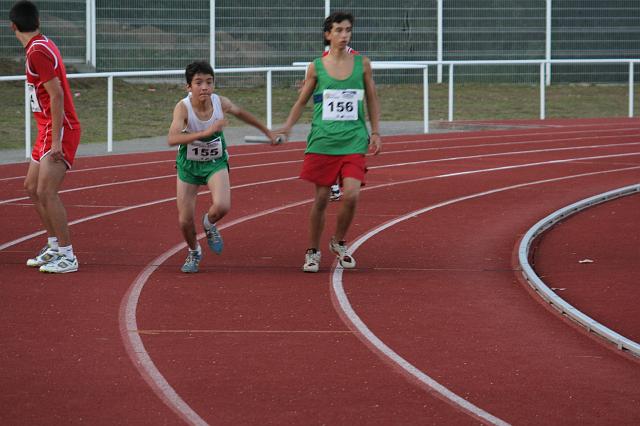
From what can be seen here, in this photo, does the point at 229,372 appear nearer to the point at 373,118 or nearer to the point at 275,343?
the point at 275,343

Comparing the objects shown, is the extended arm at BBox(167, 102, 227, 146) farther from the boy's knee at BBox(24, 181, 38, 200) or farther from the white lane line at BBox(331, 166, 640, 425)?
the white lane line at BBox(331, 166, 640, 425)

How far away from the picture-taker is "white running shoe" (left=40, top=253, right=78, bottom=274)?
32.4 ft

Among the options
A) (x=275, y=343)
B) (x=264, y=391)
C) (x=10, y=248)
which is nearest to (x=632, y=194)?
(x=10, y=248)

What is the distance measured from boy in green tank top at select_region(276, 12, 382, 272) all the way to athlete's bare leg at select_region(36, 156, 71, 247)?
1556 millimetres

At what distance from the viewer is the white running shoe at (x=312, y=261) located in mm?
10008

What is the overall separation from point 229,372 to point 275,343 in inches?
28.5

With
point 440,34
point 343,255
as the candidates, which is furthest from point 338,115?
point 440,34

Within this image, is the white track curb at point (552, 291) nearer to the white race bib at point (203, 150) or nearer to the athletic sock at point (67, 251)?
the white race bib at point (203, 150)

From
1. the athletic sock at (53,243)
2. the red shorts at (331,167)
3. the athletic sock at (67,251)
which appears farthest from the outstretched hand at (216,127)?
the athletic sock at (53,243)

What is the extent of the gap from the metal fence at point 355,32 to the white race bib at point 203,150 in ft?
72.7

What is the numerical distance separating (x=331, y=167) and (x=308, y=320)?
1.86 meters

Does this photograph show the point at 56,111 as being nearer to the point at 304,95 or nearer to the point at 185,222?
the point at 185,222

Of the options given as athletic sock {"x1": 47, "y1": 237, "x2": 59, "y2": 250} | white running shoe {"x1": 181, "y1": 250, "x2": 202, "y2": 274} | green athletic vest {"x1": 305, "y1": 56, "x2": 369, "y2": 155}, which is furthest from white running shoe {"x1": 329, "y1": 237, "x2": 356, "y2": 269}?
athletic sock {"x1": 47, "y1": 237, "x2": 59, "y2": 250}

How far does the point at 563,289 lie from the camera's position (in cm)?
942
